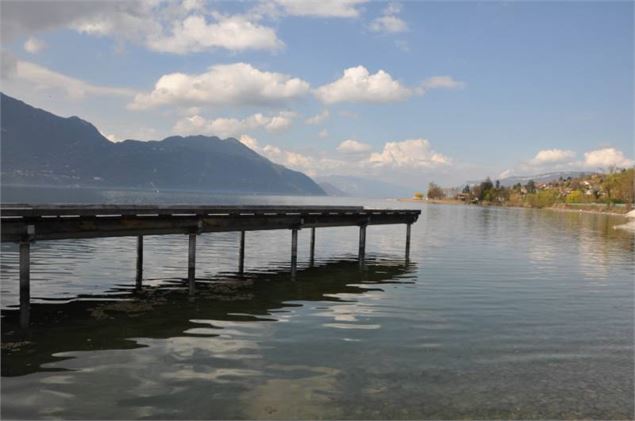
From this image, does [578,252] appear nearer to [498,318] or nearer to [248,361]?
[498,318]

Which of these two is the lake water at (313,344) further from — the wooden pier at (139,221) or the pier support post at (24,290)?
the wooden pier at (139,221)

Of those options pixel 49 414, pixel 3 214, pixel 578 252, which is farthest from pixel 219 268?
pixel 578 252

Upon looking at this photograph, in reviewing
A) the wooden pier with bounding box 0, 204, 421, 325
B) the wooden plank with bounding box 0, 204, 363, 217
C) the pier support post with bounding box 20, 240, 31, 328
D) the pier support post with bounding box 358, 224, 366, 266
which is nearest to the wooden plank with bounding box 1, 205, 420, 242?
the wooden pier with bounding box 0, 204, 421, 325

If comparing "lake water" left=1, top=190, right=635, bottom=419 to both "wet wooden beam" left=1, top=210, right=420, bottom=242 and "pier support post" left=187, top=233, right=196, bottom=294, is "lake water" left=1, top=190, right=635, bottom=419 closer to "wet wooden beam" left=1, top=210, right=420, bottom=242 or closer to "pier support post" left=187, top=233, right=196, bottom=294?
"pier support post" left=187, top=233, right=196, bottom=294

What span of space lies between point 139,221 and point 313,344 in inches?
387

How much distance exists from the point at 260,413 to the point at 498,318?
12301mm

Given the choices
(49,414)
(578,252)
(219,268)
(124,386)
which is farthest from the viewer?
(578,252)

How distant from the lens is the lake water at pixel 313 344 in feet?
35.5

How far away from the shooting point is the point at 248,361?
43.4 feet

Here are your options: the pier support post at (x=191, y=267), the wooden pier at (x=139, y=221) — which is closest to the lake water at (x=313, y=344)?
the pier support post at (x=191, y=267)

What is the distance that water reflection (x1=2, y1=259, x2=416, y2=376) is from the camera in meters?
14.1

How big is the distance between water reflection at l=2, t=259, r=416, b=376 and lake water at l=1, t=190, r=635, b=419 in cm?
7

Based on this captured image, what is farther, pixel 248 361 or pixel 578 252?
pixel 578 252

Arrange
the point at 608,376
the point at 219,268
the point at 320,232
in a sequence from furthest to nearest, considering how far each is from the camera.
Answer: the point at 320,232
the point at 219,268
the point at 608,376
